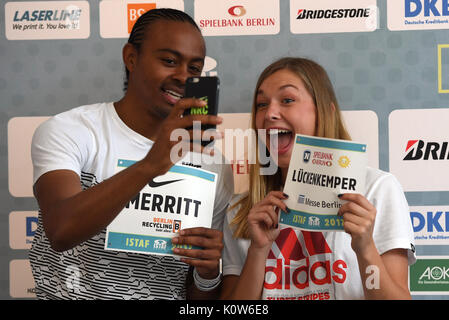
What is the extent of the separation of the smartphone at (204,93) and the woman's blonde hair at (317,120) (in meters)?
0.44

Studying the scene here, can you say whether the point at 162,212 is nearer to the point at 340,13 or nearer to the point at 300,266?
the point at 300,266

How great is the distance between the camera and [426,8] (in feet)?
6.81

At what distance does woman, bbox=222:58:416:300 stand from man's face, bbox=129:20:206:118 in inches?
11.3

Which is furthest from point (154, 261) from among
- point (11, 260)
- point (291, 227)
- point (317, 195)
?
point (11, 260)

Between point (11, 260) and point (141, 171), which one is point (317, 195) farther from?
point (11, 260)

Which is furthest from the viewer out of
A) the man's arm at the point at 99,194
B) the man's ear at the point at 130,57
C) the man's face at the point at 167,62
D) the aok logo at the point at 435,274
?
the aok logo at the point at 435,274

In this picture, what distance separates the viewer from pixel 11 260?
214cm

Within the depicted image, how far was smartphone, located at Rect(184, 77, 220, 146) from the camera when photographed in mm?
1251

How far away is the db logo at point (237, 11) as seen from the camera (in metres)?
2.08

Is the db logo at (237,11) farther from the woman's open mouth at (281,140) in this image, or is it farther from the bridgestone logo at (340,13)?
the woman's open mouth at (281,140)

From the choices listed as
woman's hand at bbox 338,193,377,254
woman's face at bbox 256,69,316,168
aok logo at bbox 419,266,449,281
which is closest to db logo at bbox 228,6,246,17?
woman's face at bbox 256,69,316,168

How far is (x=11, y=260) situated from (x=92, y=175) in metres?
0.87

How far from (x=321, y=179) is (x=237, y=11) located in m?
1.01

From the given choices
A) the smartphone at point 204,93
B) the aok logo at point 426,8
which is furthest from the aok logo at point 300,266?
the aok logo at point 426,8
